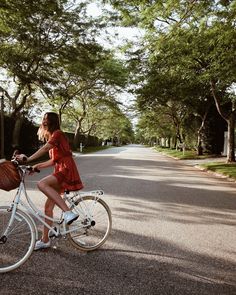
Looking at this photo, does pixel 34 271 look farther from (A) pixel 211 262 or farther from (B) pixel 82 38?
(B) pixel 82 38

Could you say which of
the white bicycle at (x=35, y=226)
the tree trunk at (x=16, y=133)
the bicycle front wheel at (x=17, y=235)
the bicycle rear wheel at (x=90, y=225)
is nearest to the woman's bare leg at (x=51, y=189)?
the white bicycle at (x=35, y=226)

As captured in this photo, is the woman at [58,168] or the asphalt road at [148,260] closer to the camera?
the asphalt road at [148,260]

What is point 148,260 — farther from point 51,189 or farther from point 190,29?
point 190,29

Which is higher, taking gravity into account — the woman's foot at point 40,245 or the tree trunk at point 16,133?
the tree trunk at point 16,133

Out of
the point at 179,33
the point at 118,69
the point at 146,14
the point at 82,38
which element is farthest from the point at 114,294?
the point at 118,69

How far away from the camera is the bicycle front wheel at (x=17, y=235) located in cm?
454

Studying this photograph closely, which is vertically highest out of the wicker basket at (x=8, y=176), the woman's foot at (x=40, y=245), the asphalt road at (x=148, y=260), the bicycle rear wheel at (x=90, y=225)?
the wicker basket at (x=8, y=176)

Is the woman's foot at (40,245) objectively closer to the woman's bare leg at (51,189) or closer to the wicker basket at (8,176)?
the woman's bare leg at (51,189)

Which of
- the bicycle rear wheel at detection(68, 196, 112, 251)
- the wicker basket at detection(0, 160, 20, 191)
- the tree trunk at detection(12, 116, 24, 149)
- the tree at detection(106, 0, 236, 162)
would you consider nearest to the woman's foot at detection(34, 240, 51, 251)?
the bicycle rear wheel at detection(68, 196, 112, 251)

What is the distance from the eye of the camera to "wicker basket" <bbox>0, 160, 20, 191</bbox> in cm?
446

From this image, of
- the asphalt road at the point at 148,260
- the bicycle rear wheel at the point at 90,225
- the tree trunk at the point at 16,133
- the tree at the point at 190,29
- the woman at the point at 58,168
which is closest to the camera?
the asphalt road at the point at 148,260

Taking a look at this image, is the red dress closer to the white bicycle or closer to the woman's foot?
the white bicycle

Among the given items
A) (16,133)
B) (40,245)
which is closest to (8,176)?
(40,245)

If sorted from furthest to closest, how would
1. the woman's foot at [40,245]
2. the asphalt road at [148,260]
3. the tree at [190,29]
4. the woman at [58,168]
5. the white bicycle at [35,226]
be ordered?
the tree at [190,29] < the woman's foot at [40,245] < the woman at [58,168] < the white bicycle at [35,226] < the asphalt road at [148,260]
